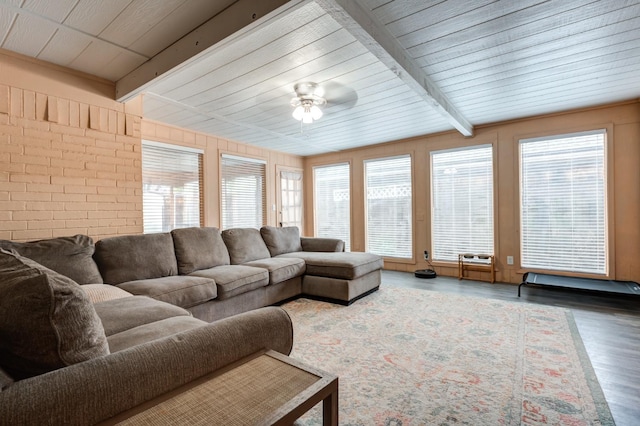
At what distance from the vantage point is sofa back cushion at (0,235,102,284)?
7.20ft

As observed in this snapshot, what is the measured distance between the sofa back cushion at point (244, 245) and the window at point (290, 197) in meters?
A: 2.00

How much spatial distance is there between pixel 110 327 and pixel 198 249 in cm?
175

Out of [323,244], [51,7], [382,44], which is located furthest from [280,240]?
[51,7]

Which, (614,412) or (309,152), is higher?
(309,152)

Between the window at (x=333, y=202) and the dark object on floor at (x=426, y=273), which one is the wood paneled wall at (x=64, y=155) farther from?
the dark object on floor at (x=426, y=273)

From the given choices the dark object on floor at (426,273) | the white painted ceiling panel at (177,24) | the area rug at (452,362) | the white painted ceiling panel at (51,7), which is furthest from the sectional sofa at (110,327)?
the dark object on floor at (426,273)

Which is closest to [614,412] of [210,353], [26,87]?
[210,353]

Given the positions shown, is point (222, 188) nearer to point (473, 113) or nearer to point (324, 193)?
point (324, 193)

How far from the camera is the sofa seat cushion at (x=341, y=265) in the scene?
11.5 feet

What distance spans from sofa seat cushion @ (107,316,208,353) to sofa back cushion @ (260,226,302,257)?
101 inches

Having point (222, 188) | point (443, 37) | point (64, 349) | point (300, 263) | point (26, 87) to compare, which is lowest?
point (300, 263)

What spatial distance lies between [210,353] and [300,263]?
2.75 metres

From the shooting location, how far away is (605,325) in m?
2.78

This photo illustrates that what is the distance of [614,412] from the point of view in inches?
63.7
